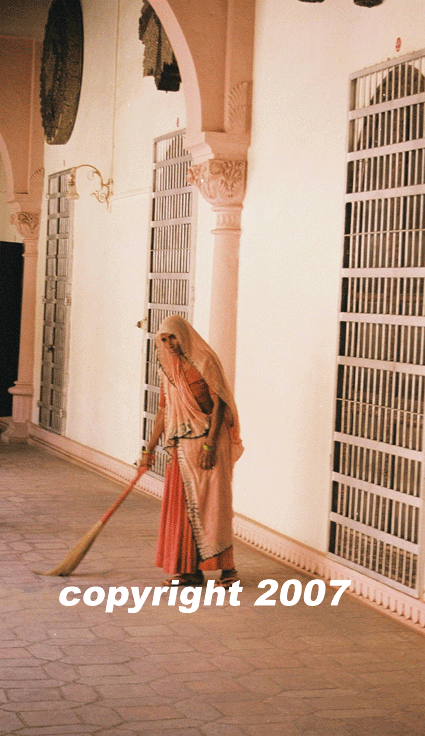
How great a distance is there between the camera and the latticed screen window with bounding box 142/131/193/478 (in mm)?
8891

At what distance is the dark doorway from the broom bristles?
7.57m

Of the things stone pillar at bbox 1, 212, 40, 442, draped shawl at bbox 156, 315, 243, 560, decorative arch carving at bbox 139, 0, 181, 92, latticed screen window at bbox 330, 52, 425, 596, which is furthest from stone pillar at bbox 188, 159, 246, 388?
stone pillar at bbox 1, 212, 40, 442

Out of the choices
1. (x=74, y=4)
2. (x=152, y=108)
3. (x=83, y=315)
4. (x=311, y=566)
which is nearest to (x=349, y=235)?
(x=311, y=566)

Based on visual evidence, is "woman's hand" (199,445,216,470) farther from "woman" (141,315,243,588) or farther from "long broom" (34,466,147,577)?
"long broom" (34,466,147,577)

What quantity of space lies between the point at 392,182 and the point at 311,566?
2448 mm

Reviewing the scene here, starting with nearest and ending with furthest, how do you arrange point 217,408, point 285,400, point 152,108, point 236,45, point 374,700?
point 374,700 < point 217,408 < point 285,400 < point 236,45 < point 152,108

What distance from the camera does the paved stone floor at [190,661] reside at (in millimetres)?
4094

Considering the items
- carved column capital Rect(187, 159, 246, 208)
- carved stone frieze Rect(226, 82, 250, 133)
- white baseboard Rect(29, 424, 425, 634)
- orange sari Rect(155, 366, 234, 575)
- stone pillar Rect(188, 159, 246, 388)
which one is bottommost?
white baseboard Rect(29, 424, 425, 634)

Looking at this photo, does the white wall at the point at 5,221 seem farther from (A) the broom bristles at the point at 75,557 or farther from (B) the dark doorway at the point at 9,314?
(A) the broom bristles at the point at 75,557

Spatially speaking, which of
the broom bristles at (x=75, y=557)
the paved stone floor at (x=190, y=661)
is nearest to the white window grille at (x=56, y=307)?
the paved stone floor at (x=190, y=661)

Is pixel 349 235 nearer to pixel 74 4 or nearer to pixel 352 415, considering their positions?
pixel 352 415

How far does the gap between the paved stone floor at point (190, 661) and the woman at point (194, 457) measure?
0.87 feet

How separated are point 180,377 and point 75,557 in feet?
4.23

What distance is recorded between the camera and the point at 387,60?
19.5ft
